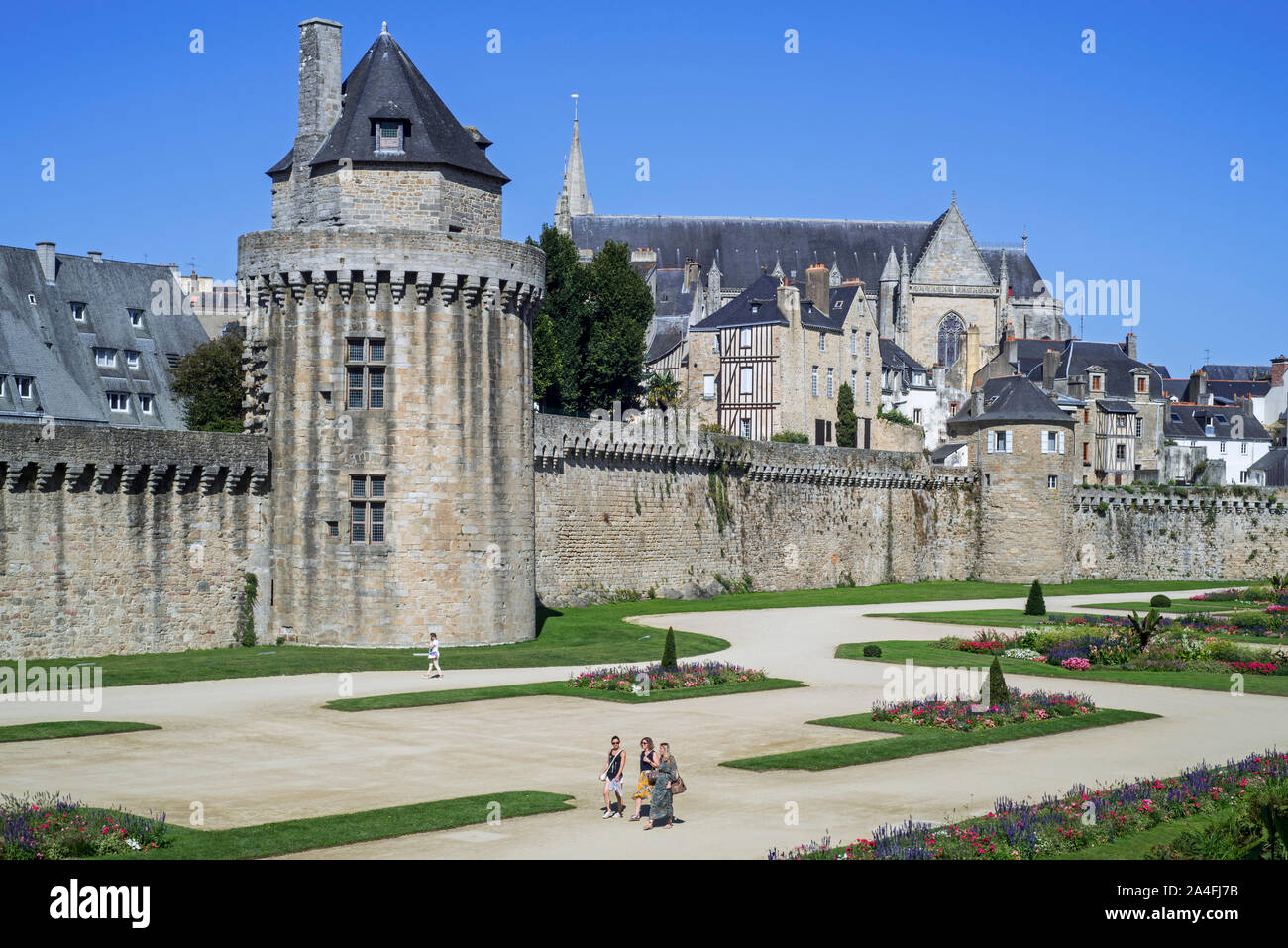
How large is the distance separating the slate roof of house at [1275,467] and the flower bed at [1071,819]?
70.5 m

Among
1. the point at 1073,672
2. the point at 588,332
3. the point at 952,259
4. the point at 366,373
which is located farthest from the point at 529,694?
the point at 952,259

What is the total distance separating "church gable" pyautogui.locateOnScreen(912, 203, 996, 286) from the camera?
103 metres

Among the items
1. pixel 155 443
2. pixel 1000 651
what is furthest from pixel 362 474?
pixel 1000 651

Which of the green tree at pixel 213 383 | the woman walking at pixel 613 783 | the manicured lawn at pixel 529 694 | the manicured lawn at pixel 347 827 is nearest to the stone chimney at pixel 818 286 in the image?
the green tree at pixel 213 383

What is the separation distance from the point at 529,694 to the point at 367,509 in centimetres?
794

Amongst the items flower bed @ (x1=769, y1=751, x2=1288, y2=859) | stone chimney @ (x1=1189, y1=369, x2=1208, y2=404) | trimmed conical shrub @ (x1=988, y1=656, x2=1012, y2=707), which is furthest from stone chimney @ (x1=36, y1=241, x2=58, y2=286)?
stone chimney @ (x1=1189, y1=369, x2=1208, y2=404)

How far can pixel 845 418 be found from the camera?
7912 centimetres

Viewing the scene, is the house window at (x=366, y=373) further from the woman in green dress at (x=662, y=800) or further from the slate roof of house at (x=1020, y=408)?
the slate roof of house at (x=1020, y=408)

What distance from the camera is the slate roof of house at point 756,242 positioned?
102375 mm

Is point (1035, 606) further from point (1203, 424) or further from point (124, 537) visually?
point (1203, 424)

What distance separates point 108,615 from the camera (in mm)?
29922

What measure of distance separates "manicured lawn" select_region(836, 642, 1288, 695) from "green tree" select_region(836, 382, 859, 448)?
142 ft

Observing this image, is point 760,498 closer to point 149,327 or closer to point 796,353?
point 796,353
